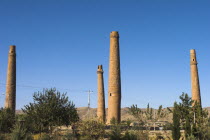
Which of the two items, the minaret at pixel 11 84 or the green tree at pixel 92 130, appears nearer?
the green tree at pixel 92 130

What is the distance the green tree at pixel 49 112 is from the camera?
2356 centimetres

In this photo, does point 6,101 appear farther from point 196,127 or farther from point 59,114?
point 196,127

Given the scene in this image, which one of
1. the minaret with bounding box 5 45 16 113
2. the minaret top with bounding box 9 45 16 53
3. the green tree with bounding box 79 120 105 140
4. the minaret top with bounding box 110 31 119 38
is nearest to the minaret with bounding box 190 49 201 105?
the minaret top with bounding box 110 31 119 38

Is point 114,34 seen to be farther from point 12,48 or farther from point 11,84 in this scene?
point 11,84

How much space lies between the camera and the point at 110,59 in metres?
31.6

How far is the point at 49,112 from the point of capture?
23516 mm

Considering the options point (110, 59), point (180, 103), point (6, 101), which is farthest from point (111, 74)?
point (6, 101)

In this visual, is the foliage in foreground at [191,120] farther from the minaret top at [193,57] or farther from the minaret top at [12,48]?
the minaret top at [12,48]

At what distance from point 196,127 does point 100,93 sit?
19.6 metres

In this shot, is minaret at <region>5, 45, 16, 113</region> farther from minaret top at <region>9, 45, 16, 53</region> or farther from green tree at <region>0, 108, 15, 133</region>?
green tree at <region>0, 108, 15, 133</region>

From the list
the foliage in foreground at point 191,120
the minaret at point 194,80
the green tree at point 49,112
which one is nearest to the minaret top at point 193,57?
the minaret at point 194,80

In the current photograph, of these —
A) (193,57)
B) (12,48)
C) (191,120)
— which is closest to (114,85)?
(191,120)

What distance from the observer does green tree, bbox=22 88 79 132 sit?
2356cm

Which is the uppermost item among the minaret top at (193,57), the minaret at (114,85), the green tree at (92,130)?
the minaret top at (193,57)
